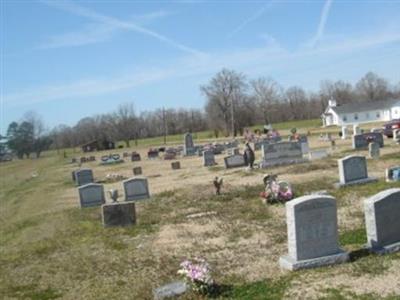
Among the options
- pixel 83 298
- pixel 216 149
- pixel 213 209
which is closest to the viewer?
pixel 83 298

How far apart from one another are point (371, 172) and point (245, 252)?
12.0m

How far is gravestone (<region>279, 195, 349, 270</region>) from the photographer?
1034cm

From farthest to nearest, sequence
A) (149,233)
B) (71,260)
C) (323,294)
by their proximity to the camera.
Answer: (149,233) → (71,260) → (323,294)

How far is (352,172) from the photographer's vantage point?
64.5 feet

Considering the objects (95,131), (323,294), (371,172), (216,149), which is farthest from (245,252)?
(95,131)

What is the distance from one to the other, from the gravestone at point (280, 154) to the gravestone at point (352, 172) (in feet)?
31.1

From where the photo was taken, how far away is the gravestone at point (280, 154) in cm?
2934

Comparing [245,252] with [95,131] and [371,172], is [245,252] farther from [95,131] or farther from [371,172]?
[95,131]

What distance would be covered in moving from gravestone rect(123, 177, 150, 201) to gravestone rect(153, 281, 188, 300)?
1327 cm

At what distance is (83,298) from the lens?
34.3 ft

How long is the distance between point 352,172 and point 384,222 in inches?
356

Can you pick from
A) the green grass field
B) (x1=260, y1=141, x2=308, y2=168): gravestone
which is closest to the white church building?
(x1=260, y1=141, x2=308, y2=168): gravestone

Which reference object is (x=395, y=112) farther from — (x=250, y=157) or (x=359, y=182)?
(x=359, y=182)

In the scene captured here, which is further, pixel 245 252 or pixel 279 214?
pixel 279 214
